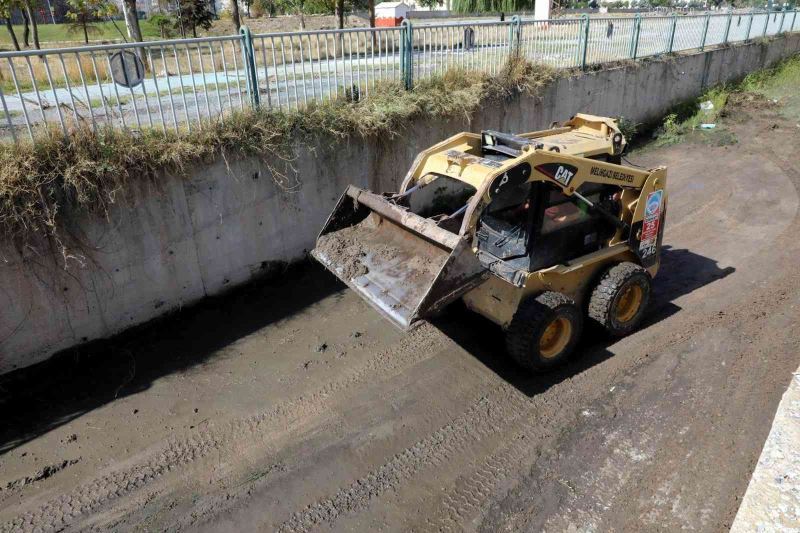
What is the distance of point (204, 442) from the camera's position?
428 centimetres

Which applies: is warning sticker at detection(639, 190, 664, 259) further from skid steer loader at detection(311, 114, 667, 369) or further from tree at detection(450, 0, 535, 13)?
tree at detection(450, 0, 535, 13)

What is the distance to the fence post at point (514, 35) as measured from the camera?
9594mm

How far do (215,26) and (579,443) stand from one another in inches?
1515

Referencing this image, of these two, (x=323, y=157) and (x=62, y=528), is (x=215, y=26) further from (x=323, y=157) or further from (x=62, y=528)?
(x=62, y=528)

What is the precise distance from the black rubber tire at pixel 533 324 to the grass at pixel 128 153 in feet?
11.5

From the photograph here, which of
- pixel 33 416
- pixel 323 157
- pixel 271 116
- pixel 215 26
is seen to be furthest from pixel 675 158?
pixel 215 26

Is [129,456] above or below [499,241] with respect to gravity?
below

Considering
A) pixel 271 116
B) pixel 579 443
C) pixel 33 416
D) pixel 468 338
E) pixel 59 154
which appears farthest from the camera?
pixel 271 116

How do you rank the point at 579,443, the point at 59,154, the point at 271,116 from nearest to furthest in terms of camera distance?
the point at 579,443
the point at 59,154
the point at 271,116

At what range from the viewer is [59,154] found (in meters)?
5.03

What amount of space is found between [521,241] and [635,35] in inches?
405

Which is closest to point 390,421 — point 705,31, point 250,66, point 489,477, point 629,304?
point 489,477

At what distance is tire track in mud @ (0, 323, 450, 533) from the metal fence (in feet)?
10.8

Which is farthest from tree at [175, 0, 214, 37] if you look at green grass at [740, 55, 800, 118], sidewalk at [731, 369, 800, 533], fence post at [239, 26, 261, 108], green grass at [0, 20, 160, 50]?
sidewalk at [731, 369, 800, 533]
